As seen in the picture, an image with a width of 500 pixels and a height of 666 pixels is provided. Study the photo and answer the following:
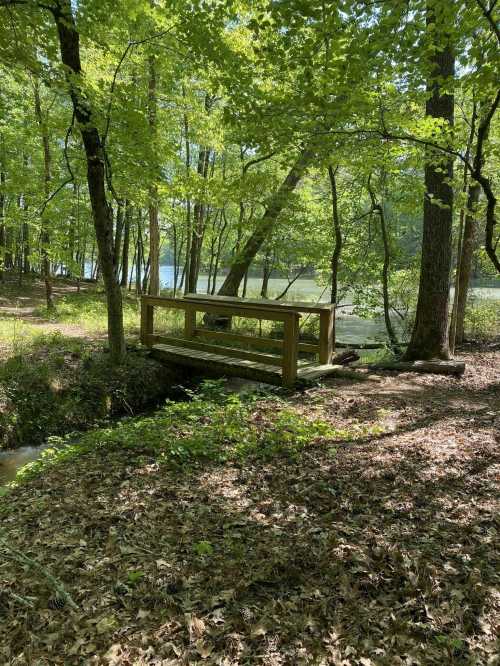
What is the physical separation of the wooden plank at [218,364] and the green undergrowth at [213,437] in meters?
1.46

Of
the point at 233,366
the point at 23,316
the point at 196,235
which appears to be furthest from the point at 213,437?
the point at 196,235

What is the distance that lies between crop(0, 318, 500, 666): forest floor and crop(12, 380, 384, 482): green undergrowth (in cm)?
3

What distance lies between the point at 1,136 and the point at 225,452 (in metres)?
17.6

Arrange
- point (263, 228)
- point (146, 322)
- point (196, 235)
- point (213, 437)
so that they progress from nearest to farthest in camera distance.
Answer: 1. point (213, 437)
2. point (146, 322)
3. point (263, 228)
4. point (196, 235)

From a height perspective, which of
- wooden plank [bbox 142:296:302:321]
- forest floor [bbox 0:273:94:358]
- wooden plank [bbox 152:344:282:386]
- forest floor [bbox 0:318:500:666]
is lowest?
forest floor [bbox 0:318:500:666]

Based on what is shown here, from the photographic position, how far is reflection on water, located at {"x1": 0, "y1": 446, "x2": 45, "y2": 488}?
530 centimetres

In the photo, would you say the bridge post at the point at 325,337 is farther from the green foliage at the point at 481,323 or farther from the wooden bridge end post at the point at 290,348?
the green foliage at the point at 481,323

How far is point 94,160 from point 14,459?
15.4 feet

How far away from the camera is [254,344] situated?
27.6 feet

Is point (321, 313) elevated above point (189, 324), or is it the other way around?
point (321, 313)

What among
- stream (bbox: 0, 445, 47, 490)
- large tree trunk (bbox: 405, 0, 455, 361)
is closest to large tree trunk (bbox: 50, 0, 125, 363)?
stream (bbox: 0, 445, 47, 490)

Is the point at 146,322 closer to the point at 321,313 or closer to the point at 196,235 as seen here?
the point at 321,313

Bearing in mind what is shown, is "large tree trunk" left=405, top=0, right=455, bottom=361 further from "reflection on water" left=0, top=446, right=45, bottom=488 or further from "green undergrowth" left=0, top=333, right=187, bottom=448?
"reflection on water" left=0, top=446, right=45, bottom=488

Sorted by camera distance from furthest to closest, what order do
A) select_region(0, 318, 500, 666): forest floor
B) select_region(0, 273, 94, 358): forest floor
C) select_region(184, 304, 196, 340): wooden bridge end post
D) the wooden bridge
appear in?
select_region(184, 304, 196, 340): wooden bridge end post → select_region(0, 273, 94, 358): forest floor → the wooden bridge → select_region(0, 318, 500, 666): forest floor
